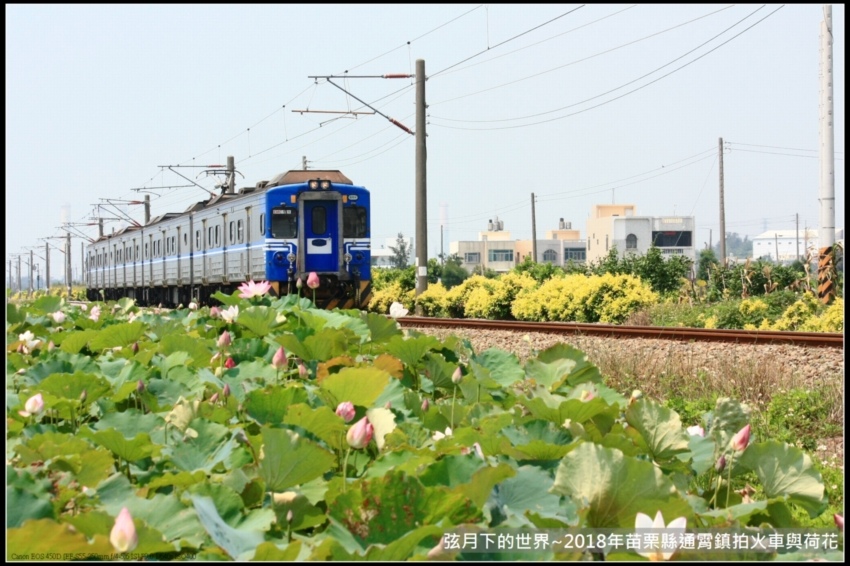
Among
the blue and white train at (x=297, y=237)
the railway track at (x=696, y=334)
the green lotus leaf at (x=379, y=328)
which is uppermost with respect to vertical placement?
the blue and white train at (x=297, y=237)

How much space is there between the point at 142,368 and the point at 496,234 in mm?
130553

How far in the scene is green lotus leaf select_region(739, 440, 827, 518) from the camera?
1.93 meters

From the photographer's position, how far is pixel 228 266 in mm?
21547

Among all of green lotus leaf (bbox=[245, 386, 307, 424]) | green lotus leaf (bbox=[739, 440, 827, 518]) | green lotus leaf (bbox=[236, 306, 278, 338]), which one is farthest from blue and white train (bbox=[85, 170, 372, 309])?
green lotus leaf (bbox=[739, 440, 827, 518])

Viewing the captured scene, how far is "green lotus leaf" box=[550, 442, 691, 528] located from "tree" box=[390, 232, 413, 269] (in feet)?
328

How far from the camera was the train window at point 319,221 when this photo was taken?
1930cm

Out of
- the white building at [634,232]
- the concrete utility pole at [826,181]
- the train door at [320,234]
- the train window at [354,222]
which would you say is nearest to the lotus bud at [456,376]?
the concrete utility pole at [826,181]

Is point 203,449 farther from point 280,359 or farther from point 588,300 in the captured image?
point 588,300

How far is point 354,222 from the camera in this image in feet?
64.5

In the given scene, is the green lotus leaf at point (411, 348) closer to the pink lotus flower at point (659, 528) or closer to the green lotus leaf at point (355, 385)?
the green lotus leaf at point (355, 385)

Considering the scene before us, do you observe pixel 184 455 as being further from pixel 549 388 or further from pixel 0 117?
pixel 549 388

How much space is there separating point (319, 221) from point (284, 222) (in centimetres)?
75

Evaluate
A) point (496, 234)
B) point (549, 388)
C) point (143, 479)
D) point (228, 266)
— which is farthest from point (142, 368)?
point (496, 234)

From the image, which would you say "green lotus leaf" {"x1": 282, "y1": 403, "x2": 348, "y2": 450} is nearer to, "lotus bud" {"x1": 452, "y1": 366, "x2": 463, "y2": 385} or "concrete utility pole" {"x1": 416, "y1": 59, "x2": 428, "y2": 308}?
"lotus bud" {"x1": 452, "y1": 366, "x2": 463, "y2": 385}
